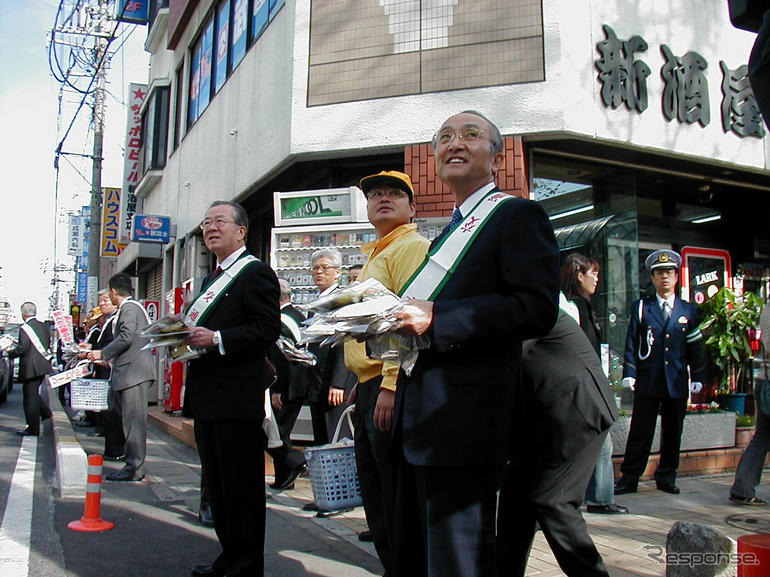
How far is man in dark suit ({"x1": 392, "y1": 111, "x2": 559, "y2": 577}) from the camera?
2062 millimetres

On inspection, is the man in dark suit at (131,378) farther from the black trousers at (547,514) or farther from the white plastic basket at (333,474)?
the black trousers at (547,514)

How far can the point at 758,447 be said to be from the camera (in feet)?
18.2

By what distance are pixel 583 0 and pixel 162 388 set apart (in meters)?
11.3

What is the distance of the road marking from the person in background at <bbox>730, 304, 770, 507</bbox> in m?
5.21

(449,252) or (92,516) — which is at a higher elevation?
(449,252)

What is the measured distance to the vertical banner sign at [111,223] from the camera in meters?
22.7

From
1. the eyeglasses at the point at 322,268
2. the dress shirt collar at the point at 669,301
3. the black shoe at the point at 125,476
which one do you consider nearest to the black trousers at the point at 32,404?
the black shoe at the point at 125,476

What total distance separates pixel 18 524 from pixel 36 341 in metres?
6.54

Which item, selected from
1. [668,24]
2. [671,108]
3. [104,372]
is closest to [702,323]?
[671,108]

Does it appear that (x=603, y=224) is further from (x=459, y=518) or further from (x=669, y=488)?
(x=459, y=518)

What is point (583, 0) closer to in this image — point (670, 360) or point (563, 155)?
point (563, 155)

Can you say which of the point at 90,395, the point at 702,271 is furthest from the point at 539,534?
the point at 702,271

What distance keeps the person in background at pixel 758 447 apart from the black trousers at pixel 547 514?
3059mm

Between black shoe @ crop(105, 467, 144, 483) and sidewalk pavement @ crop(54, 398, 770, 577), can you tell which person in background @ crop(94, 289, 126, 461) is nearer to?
sidewalk pavement @ crop(54, 398, 770, 577)
